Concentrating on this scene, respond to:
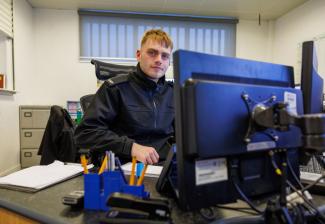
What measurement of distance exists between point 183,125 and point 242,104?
5.4 inches

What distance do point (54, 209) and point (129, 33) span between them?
3.93m

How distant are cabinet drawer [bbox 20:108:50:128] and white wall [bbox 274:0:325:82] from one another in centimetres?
333

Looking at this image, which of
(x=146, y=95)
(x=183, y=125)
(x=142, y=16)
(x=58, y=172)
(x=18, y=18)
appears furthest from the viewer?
(x=142, y=16)

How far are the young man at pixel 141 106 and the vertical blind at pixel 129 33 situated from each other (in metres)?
2.87

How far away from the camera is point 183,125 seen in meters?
0.51

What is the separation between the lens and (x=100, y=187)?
2.14 feet

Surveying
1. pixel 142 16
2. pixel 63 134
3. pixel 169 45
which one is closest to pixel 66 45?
pixel 142 16

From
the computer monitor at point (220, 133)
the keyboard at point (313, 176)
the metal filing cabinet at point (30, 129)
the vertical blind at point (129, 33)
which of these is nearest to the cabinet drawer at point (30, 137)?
the metal filing cabinet at point (30, 129)

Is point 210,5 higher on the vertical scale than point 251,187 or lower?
higher

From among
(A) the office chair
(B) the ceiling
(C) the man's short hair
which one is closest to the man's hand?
(C) the man's short hair

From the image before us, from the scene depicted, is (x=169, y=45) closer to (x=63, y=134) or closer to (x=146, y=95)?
(x=146, y=95)

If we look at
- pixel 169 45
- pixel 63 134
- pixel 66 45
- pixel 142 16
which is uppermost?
pixel 142 16

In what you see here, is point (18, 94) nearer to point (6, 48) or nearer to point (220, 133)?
point (6, 48)

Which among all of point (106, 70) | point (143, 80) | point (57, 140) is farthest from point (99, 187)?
point (57, 140)
